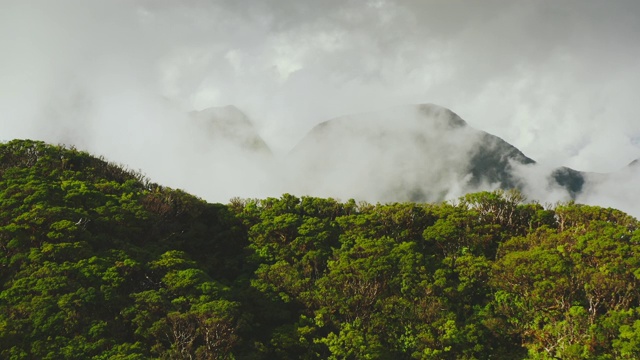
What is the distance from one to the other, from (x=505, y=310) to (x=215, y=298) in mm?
27382

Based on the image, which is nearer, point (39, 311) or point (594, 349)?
point (39, 311)

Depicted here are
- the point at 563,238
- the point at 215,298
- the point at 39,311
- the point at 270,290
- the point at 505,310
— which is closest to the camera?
the point at 39,311

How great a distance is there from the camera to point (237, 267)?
176 ft

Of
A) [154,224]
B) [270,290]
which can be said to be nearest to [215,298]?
[270,290]

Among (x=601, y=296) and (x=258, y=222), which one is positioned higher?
(x=258, y=222)

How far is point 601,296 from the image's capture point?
4241cm

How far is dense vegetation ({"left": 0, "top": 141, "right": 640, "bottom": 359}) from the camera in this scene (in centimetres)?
3703

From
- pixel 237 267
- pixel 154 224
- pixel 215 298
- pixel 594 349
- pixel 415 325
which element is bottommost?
pixel 594 349

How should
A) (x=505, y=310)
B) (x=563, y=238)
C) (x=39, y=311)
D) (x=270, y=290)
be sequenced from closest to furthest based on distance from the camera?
(x=39, y=311) → (x=505, y=310) → (x=270, y=290) → (x=563, y=238)

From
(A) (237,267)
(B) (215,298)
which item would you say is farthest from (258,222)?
(B) (215,298)

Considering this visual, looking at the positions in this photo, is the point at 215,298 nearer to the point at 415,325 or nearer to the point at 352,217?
the point at 415,325

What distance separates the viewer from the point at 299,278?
4894 centimetres

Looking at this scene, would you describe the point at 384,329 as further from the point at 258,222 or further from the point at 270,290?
the point at 258,222

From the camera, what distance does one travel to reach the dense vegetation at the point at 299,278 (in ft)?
121
